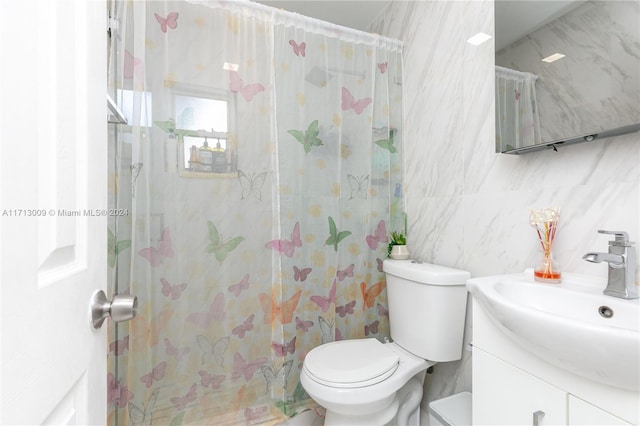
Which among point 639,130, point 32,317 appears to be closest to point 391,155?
point 639,130

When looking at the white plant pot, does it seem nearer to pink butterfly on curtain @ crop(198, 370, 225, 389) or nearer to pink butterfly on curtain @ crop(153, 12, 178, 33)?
pink butterfly on curtain @ crop(198, 370, 225, 389)

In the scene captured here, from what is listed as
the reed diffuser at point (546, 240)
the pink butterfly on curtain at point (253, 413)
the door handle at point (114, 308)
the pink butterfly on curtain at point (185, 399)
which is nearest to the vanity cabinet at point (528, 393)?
the reed diffuser at point (546, 240)

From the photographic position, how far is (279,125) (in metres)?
1.51

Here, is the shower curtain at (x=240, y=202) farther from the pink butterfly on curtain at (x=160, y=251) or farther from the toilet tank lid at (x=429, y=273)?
the toilet tank lid at (x=429, y=273)

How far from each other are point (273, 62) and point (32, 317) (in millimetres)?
1475

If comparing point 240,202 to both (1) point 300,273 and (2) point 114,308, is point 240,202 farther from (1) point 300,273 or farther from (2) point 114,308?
(2) point 114,308

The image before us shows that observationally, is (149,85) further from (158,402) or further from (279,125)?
(158,402)

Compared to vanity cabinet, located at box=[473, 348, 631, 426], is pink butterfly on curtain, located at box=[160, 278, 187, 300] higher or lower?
higher

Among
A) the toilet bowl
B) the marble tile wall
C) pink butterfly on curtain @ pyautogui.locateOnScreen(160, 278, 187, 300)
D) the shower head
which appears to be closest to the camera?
the marble tile wall

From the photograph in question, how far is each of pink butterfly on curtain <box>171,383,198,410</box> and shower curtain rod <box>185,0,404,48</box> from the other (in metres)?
1.81

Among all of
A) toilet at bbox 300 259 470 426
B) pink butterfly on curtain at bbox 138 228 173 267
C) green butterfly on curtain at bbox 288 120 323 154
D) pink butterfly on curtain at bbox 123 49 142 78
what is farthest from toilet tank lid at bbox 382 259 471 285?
pink butterfly on curtain at bbox 123 49 142 78

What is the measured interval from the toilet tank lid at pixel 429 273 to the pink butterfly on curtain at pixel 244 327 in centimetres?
74

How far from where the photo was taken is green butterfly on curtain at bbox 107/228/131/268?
4.05ft

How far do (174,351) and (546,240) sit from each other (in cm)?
156
